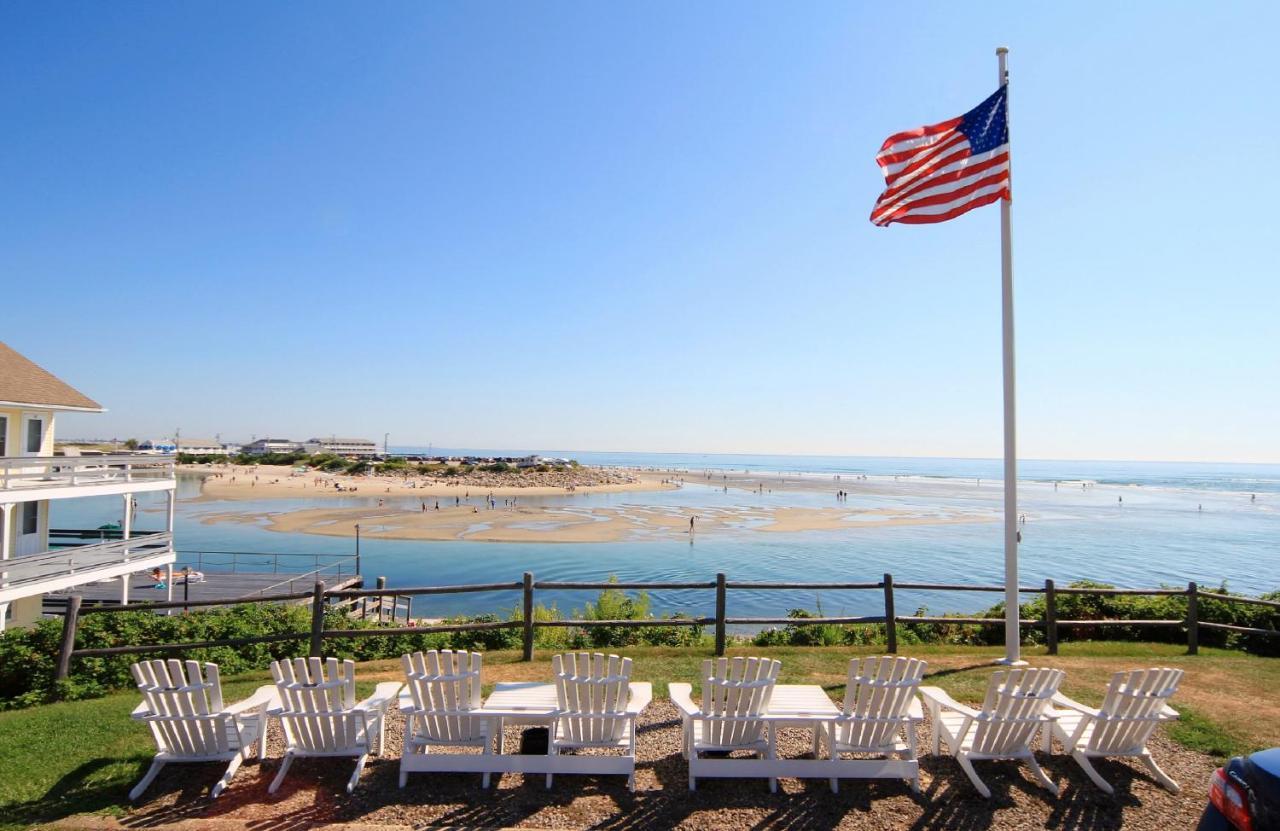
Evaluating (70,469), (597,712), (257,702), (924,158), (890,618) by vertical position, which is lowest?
(890,618)

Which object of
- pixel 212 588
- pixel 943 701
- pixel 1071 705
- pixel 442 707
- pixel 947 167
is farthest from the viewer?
pixel 212 588

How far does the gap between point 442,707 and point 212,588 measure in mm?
20909

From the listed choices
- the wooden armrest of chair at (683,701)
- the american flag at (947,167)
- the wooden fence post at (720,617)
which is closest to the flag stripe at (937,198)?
the american flag at (947,167)

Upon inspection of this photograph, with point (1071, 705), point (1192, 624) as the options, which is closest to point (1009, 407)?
point (1071, 705)

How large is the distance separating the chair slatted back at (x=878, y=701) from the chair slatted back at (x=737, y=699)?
0.67m

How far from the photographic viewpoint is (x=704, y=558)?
32.6 metres

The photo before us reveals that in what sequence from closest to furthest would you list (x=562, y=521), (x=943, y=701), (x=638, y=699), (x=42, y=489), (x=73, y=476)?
(x=638, y=699) → (x=943, y=701) → (x=42, y=489) → (x=73, y=476) → (x=562, y=521)

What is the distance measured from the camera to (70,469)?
16.6m

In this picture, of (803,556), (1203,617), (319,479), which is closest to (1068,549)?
(803,556)

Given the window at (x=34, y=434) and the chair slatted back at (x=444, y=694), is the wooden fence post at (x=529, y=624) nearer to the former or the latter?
the chair slatted back at (x=444, y=694)

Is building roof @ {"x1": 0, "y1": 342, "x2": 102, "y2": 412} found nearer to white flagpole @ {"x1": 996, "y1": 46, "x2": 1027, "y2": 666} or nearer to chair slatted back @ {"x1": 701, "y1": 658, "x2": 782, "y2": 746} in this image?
chair slatted back @ {"x1": 701, "y1": 658, "x2": 782, "y2": 746}

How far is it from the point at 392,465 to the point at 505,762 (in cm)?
10039

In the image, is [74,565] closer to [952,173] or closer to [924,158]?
[924,158]

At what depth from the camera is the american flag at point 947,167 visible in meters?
8.70
